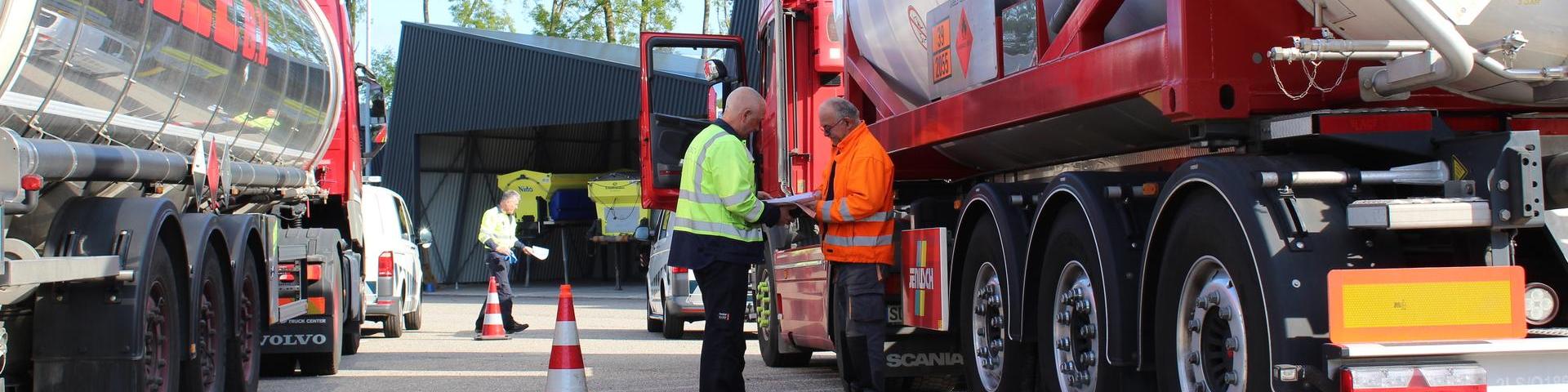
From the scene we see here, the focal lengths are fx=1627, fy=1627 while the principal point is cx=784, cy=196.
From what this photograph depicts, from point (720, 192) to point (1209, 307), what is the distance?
2731 mm

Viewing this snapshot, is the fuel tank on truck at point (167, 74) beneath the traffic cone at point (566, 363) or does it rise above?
above

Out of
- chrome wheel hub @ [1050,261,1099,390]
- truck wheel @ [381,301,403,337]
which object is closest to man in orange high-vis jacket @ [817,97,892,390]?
chrome wheel hub @ [1050,261,1099,390]

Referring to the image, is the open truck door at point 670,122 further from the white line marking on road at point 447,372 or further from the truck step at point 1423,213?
the truck step at point 1423,213

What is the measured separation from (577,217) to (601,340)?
21835mm

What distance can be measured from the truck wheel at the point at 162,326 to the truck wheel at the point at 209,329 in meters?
0.24

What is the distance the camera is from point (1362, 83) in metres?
4.46

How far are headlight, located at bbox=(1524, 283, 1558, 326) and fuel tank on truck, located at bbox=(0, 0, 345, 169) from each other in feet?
14.1

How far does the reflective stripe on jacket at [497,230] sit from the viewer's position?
610 inches

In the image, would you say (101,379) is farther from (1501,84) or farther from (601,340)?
(601,340)

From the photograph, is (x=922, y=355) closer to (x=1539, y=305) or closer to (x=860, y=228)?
(x=860, y=228)

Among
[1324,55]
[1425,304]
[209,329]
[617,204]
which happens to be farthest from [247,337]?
[617,204]

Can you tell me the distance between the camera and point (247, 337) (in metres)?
8.34

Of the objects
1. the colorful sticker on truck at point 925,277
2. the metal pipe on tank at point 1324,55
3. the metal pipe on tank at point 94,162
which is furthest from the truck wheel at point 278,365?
the metal pipe on tank at point 1324,55

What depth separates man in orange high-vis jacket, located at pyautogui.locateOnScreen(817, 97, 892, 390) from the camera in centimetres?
745
